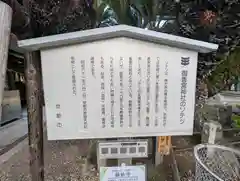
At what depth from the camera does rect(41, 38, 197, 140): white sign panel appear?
88cm

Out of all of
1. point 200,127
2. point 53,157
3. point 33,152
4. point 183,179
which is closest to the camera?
point 33,152

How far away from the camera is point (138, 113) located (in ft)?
3.01

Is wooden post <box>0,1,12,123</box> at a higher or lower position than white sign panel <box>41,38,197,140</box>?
higher

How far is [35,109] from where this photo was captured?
96 cm

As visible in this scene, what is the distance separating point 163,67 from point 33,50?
0.46 m

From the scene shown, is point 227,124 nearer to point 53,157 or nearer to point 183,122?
point 53,157

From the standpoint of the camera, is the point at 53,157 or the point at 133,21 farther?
the point at 53,157

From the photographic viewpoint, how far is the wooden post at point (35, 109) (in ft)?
3.03

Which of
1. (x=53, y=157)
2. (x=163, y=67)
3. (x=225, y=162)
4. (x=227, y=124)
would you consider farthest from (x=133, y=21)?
(x=227, y=124)

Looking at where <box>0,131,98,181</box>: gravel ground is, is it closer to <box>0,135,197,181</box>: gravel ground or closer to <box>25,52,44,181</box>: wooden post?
<box>0,135,197,181</box>: gravel ground

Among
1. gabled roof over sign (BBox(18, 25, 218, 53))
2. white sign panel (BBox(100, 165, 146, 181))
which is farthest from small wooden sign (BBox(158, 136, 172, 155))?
gabled roof over sign (BBox(18, 25, 218, 53))

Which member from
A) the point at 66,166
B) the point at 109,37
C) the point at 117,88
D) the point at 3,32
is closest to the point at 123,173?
the point at 117,88

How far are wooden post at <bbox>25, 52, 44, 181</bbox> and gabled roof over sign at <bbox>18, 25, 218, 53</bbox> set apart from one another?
3.1 inches

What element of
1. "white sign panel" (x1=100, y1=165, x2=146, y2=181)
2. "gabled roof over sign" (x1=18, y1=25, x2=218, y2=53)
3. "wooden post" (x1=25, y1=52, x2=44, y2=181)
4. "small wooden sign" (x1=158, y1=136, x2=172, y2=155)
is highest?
"gabled roof over sign" (x1=18, y1=25, x2=218, y2=53)
